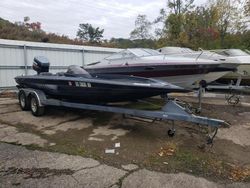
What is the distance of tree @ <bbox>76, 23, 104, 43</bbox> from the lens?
153ft

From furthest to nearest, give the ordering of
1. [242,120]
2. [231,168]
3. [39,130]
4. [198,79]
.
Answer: [198,79], [242,120], [39,130], [231,168]

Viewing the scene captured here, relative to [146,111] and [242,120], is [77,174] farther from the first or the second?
[242,120]

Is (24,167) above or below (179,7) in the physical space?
below

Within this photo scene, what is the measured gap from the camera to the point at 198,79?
8.69 metres

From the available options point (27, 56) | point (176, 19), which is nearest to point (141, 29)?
point (176, 19)

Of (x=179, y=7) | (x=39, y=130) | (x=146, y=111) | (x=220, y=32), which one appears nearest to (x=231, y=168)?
(x=146, y=111)

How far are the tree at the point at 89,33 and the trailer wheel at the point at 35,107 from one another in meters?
39.0

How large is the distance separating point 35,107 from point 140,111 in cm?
317

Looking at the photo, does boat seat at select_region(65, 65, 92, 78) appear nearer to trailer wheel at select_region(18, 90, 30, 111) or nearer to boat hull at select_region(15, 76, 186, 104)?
boat hull at select_region(15, 76, 186, 104)

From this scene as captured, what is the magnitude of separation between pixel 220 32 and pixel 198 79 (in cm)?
1679

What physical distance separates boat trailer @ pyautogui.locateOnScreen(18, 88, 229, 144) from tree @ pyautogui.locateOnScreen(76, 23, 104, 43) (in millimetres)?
38914

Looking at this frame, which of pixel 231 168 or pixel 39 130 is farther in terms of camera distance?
pixel 39 130

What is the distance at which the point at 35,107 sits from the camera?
24.6ft

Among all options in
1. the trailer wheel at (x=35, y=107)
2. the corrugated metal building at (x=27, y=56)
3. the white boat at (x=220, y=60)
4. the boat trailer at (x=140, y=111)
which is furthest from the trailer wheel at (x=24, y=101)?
the white boat at (x=220, y=60)
